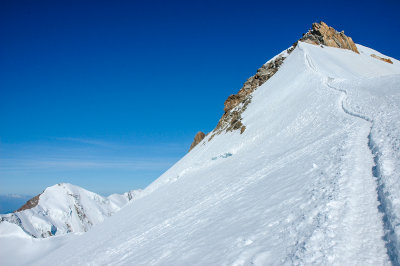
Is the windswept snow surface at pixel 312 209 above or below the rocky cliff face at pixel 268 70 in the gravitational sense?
below

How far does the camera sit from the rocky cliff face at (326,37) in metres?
62.0

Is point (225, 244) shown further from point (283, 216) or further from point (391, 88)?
point (391, 88)

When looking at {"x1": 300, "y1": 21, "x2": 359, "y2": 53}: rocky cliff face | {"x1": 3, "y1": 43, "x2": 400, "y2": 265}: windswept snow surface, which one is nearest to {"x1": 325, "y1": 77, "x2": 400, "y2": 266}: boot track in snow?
{"x1": 3, "y1": 43, "x2": 400, "y2": 265}: windswept snow surface

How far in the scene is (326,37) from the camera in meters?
63.4

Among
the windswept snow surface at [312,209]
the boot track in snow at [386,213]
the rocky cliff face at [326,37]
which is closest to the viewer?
the boot track in snow at [386,213]

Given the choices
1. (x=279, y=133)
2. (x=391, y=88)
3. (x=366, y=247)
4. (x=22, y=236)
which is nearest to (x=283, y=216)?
(x=366, y=247)

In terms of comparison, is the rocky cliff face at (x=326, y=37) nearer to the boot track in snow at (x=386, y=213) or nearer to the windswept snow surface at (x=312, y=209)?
the windswept snow surface at (x=312, y=209)

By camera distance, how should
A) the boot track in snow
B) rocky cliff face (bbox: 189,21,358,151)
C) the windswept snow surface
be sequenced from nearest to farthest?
the boot track in snow < the windswept snow surface < rocky cliff face (bbox: 189,21,358,151)

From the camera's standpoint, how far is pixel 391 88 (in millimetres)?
19953

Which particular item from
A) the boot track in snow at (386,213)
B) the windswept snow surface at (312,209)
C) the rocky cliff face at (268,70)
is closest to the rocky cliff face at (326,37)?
the rocky cliff face at (268,70)

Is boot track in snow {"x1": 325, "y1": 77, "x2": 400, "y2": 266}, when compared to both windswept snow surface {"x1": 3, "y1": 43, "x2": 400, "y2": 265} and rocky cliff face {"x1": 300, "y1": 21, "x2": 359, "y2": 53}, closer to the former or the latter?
windswept snow surface {"x1": 3, "y1": 43, "x2": 400, "y2": 265}

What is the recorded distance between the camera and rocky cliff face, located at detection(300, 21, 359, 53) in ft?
204

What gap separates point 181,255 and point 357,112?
14836mm

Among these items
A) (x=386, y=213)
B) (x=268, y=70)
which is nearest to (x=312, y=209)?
(x=386, y=213)
